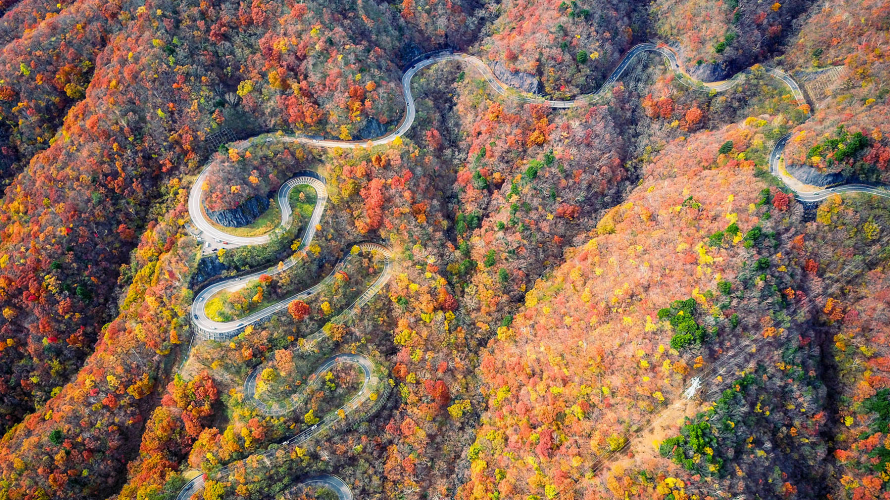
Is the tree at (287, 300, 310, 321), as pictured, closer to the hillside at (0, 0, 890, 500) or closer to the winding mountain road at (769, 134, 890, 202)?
the hillside at (0, 0, 890, 500)

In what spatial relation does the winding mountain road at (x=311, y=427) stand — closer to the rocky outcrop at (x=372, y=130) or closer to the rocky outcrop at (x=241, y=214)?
the rocky outcrop at (x=241, y=214)

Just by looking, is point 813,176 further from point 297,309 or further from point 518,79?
point 297,309

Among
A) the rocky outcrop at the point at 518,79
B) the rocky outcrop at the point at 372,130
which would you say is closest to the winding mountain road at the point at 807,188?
the rocky outcrop at the point at 518,79

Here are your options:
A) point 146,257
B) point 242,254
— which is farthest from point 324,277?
point 146,257

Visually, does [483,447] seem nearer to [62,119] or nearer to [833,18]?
[833,18]

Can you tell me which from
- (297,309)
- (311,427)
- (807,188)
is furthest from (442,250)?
(807,188)

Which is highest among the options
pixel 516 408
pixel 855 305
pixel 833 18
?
pixel 833 18
